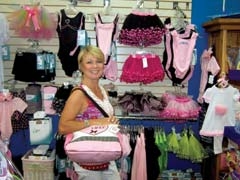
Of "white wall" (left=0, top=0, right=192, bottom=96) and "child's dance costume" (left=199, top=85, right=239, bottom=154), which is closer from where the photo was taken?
"child's dance costume" (left=199, top=85, right=239, bottom=154)

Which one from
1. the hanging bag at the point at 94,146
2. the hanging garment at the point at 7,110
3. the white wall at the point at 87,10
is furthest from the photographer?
the white wall at the point at 87,10

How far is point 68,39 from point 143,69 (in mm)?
1016

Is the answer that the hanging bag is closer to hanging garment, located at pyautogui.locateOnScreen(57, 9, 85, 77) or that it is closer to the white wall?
hanging garment, located at pyautogui.locateOnScreen(57, 9, 85, 77)

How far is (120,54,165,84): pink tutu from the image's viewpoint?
160 inches

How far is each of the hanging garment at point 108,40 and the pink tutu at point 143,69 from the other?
243mm

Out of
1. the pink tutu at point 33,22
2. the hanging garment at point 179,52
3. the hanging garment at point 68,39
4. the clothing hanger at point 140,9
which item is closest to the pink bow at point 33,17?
the pink tutu at point 33,22

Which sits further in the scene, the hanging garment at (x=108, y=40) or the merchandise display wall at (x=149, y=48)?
the merchandise display wall at (x=149, y=48)

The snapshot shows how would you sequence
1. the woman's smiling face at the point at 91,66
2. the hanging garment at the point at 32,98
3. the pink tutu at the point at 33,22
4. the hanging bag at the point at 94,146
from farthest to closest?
the hanging garment at the point at 32,98 → the pink tutu at the point at 33,22 → the woman's smiling face at the point at 91,66 → the hanging bag at the point at 94,146

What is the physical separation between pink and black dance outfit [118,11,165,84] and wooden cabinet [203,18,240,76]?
641 millimetres

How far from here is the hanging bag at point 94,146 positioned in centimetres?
260

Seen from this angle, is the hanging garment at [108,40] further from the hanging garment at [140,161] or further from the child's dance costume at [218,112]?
the child's dance costume at [218,112]

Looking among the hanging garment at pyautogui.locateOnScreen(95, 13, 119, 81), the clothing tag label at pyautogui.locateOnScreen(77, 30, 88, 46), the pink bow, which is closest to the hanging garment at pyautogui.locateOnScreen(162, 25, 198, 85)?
the hanging garment at pyautogui.locateOnScreen(95, 13, 119, 81)

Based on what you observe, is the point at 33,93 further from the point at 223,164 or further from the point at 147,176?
the point at 223,164

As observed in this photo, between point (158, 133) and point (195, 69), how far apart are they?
3.46 ft
